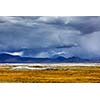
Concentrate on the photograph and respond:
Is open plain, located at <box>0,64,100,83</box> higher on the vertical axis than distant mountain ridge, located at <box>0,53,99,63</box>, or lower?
lower

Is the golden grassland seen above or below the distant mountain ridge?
below

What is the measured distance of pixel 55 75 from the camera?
97.5 inches

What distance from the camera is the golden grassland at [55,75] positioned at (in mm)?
2459

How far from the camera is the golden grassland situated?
8.07 feet

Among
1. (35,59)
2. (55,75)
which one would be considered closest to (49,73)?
(55,75)

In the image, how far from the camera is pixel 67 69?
2479 mm

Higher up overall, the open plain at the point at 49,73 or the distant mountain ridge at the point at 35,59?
the distant mountain ridge at the point at 35,59

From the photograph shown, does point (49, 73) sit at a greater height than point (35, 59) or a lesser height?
lesser

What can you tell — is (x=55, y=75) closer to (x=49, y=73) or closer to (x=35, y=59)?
(x=49, y=73)

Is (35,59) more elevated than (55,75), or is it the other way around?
(35,59)

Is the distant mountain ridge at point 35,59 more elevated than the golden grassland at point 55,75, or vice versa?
the distant mountain ridge at point 35,59
